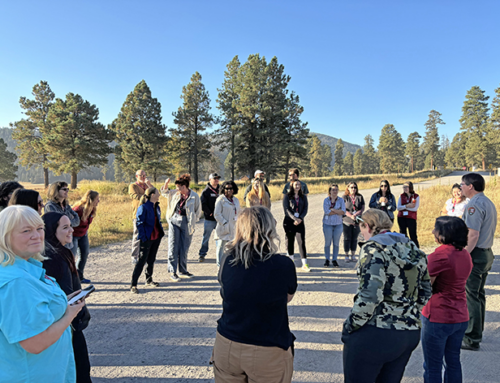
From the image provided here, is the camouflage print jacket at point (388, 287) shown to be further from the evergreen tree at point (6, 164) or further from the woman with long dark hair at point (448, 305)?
the evergreen tree at point (6, 164)

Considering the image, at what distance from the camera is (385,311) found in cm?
210

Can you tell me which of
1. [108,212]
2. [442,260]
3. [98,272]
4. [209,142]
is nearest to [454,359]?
[442,260]

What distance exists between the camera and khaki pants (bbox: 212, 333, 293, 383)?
74.9 inches

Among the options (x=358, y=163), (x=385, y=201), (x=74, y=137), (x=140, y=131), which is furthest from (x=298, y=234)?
(x=358, y=163)

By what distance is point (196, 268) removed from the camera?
668 centimetres

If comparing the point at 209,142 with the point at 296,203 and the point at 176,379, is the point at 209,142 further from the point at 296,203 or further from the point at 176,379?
the point at 176,379

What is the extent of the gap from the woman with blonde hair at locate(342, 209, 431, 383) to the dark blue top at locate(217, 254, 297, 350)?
542 millimetres

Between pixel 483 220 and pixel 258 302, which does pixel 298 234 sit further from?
pixel 258 302

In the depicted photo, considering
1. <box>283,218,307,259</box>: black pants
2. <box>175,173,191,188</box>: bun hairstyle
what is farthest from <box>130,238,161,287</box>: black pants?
<box>283,218,307,259</box>: black pants

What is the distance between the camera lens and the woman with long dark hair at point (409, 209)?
292 inches

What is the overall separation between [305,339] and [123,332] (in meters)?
2.41

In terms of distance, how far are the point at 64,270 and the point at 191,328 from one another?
2.14 meters

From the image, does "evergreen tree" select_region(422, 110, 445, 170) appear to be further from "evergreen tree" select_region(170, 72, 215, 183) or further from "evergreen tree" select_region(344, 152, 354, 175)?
"evergreen tree" select_region(170, 72, 215, 183)

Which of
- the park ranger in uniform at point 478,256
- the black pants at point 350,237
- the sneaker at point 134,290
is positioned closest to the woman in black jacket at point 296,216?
the black pants at point 350,237
